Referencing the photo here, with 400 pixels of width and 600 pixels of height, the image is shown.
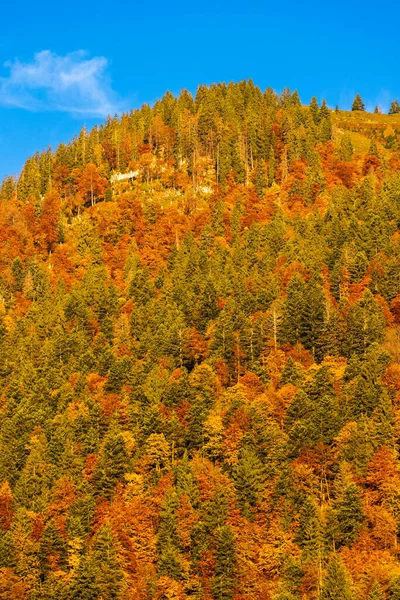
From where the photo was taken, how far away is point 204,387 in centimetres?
9350

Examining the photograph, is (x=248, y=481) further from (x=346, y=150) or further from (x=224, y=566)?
(x=346, y=150)

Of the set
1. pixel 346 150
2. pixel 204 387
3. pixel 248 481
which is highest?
pixel 346 150

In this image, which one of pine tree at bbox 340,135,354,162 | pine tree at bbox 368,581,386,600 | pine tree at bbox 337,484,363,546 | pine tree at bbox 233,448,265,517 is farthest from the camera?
pine tree at bbox 340,135,354,162

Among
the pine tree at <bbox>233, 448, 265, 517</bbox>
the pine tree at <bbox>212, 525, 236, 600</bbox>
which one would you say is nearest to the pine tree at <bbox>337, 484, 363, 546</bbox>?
the pine tree at <bbox>233, 448, 265, 517</bbox>

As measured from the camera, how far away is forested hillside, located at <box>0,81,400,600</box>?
236 ft

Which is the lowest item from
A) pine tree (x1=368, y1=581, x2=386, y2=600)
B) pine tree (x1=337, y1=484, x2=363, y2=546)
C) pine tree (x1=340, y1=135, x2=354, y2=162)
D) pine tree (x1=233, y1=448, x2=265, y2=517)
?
pine tree (x1=368, y1=581, x2=386, y2=600)

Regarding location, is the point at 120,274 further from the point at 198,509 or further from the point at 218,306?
the point at 198,509

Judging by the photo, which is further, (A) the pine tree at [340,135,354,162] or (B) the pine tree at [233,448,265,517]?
(A) the pine tree at [340,135,354,162]

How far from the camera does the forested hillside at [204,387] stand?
2832 inches

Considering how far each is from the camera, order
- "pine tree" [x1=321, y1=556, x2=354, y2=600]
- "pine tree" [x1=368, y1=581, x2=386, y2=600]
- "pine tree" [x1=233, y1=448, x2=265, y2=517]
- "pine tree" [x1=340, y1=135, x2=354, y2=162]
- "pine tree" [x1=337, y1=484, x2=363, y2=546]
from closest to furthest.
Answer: "pine tree" [x1=368, y1=581, x2=386, y2=600] < "pine tree" [x1=321, y1=556, x2=354, y2=600] < "pine tree" [x1=337, y1=484, x2=363, y2=546] < "pine tree" [x1=233, y1=448, x2=265, y2=517] < "pine tree" [x1=340, y1=135, x2=354, y2=162]

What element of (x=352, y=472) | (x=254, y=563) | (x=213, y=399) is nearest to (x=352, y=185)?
(x=213, y=399)

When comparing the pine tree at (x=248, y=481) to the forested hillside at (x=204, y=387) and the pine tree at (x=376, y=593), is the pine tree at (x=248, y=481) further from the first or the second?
the pine tree at (x=376, y=593)

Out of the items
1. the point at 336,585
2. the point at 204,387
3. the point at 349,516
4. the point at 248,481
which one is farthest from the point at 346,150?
the point at 336,585

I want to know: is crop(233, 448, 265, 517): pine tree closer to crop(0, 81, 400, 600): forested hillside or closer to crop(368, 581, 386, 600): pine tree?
crop(0, 81, 400, 600): forested hillside
